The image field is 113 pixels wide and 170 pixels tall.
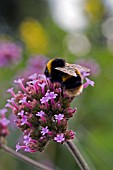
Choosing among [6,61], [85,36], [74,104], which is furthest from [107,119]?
[85,36]

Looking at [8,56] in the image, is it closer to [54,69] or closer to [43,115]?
[54,69]

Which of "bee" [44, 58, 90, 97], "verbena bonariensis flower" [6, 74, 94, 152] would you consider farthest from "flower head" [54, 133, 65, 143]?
"bee" [44, 58, 90, 97]

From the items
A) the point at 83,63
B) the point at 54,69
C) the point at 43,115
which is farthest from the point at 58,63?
the point at 83,63

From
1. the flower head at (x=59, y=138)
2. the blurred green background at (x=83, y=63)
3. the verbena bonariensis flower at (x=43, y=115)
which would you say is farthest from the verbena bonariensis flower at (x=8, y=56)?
the flower head at (x=59, y=138)

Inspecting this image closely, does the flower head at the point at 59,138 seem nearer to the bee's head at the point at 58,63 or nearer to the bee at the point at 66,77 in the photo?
the bee at the point at 66,77

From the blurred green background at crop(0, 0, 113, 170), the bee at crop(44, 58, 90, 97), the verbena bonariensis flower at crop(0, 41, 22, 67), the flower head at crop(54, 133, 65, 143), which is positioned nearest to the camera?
the flower head at crop(54, 133, 65, 143)

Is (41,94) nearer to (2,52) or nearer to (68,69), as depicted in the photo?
(68,69)

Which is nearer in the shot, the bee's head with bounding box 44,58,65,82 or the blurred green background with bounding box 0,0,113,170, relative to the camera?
the bee's head with bounding box 44,58,65,82

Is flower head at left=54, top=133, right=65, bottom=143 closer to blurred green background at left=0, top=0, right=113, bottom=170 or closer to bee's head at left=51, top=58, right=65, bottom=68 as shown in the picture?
bee's head at left=51, top=58, right=65, bottom=68
